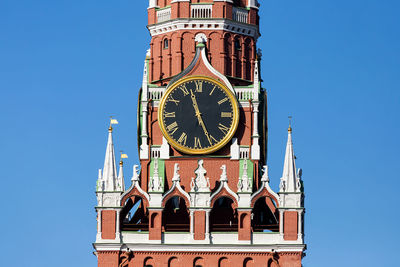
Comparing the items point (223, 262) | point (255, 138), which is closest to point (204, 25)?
point (255, 138)

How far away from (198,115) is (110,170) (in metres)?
5.10

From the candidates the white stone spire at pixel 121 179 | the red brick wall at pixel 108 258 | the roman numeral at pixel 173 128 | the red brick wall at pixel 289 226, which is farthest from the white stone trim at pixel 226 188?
the red brick wall at pixel 108 258

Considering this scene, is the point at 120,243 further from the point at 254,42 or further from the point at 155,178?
the point at 254,42

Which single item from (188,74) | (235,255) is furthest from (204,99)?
(235,255)

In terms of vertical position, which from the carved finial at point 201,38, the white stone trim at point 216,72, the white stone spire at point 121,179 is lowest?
the white stone spire at point 121,179

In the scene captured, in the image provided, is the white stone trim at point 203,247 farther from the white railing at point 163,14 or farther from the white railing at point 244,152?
the white railing at point 163,14

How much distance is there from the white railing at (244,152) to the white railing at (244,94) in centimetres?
252

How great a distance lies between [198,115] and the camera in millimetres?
100812

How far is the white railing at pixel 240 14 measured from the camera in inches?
4094

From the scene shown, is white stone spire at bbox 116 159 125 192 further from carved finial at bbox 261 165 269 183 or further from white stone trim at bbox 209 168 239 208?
carved finial at bbox 261 165 269 183

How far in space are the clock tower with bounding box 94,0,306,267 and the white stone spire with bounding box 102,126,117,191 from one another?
0.05 meters

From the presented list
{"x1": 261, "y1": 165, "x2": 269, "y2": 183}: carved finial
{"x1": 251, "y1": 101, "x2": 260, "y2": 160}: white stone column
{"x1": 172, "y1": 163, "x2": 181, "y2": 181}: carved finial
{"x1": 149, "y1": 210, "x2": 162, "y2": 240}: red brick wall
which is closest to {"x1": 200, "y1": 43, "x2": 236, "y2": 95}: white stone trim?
{"x1": 251, "y1": 101, "x2": 260, "y2": 160}: white stone column

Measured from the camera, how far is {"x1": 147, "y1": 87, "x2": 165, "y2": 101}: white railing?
4025 inches

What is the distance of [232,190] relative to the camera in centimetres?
10000
